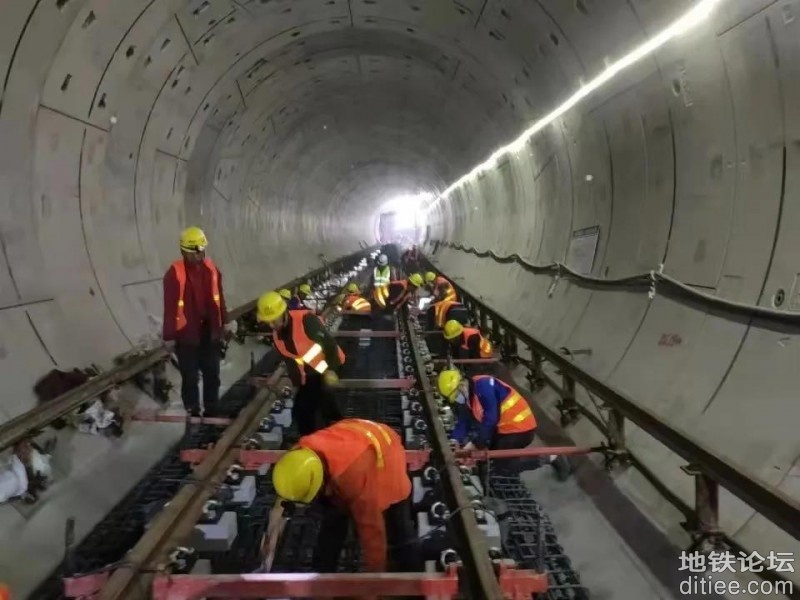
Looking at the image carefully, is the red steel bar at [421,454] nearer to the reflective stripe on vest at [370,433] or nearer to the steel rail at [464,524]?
the steel rail at [464,524]

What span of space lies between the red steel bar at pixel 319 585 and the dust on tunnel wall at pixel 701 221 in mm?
1783

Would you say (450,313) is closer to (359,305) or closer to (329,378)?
(359,305)

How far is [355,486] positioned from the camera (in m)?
3.61

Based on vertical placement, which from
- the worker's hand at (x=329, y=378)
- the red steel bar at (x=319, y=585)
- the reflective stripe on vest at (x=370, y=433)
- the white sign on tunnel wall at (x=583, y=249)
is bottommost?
the red steel bar at (x=319, y=585)

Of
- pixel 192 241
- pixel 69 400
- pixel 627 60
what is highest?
pixel 627 60

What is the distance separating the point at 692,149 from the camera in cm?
575

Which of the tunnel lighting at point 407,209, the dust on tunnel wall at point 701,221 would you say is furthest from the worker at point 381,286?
the tunnel lighting at point 407,209

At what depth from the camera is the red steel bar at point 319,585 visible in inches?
128

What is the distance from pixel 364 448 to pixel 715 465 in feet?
5.44

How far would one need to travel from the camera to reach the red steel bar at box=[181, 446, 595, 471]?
5242 mm

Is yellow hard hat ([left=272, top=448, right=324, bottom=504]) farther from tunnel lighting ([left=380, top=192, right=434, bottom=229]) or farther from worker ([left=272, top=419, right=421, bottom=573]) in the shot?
tunnel lighting ([left=380, top=192, right=434, bottom=229])

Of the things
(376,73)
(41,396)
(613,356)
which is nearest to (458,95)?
(376,73)

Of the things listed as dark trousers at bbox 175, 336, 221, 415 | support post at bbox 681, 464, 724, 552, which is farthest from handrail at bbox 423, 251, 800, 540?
dark trousers at bbox 175, 336, 221, 415

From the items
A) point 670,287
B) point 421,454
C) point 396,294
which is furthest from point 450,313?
point 421,454
